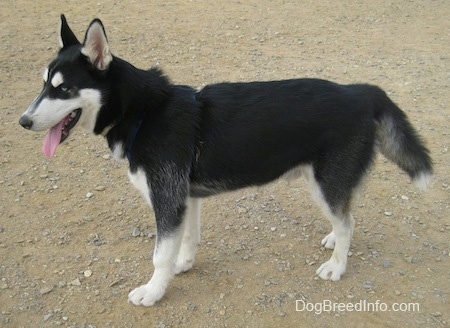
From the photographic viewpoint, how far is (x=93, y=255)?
383 centimetres

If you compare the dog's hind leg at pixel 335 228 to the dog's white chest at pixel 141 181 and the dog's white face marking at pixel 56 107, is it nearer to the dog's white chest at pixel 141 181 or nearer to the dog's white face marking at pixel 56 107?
the dog's white chest at pixel 141 181

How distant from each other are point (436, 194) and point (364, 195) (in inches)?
29.1

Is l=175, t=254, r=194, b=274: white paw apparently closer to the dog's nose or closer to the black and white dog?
the black and white dog

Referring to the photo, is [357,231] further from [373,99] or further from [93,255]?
[93,255]

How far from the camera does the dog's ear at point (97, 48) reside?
282 cm

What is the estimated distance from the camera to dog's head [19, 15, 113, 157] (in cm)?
288

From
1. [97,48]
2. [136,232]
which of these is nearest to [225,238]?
[136,232]

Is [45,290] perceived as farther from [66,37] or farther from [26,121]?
[66,37]

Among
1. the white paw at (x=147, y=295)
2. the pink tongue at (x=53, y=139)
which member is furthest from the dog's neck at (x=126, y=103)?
the white paw at (x=147, y=295)

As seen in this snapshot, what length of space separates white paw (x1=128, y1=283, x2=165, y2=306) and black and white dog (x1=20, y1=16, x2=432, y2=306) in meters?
0.02

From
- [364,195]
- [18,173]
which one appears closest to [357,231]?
[364,195]

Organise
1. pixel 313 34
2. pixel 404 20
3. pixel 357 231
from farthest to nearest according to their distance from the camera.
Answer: pixel 404 20 < pixel 313 34 < pixel 357 231

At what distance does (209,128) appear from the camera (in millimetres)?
3141

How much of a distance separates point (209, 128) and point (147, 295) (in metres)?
1.37
